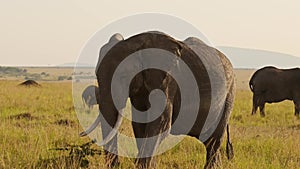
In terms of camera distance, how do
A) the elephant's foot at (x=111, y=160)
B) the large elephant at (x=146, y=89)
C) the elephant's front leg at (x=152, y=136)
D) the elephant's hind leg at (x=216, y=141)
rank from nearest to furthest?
the large elephant at (x=146, y=89) < the elephant's front leg at (x=152, y=136) < the elephant's foot at (x=111, y=160) < the elephant's hind leg at (x=216, y=141)

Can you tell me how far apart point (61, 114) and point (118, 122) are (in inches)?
337

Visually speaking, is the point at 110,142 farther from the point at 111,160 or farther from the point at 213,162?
the point at 213,162

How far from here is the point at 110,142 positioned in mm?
4051

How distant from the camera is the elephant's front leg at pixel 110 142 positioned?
387 centimetres

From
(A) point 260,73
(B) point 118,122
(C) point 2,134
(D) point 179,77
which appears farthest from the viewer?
(A) point 260,73

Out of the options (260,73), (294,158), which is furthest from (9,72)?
(294,158)

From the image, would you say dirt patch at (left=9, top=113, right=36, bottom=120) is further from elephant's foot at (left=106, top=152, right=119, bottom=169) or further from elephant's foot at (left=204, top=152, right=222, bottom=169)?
elephant's foot at (left=106, top=152, right=119, bottom=169)

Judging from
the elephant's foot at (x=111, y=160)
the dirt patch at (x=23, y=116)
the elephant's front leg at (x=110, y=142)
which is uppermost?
the elephant's front leg at (x=110, y=142)

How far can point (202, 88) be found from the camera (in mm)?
4754

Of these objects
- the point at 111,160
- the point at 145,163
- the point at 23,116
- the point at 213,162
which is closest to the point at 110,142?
the point at 111,160

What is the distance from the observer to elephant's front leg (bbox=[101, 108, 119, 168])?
387 cm

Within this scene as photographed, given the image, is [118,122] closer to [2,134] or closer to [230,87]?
[230,87]

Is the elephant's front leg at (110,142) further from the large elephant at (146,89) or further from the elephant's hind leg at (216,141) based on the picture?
the elephant's hind leg at (216,141)

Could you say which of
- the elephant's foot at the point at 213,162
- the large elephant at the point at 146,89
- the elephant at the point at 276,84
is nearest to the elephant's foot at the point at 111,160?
the large elephant at the point at 146,89
